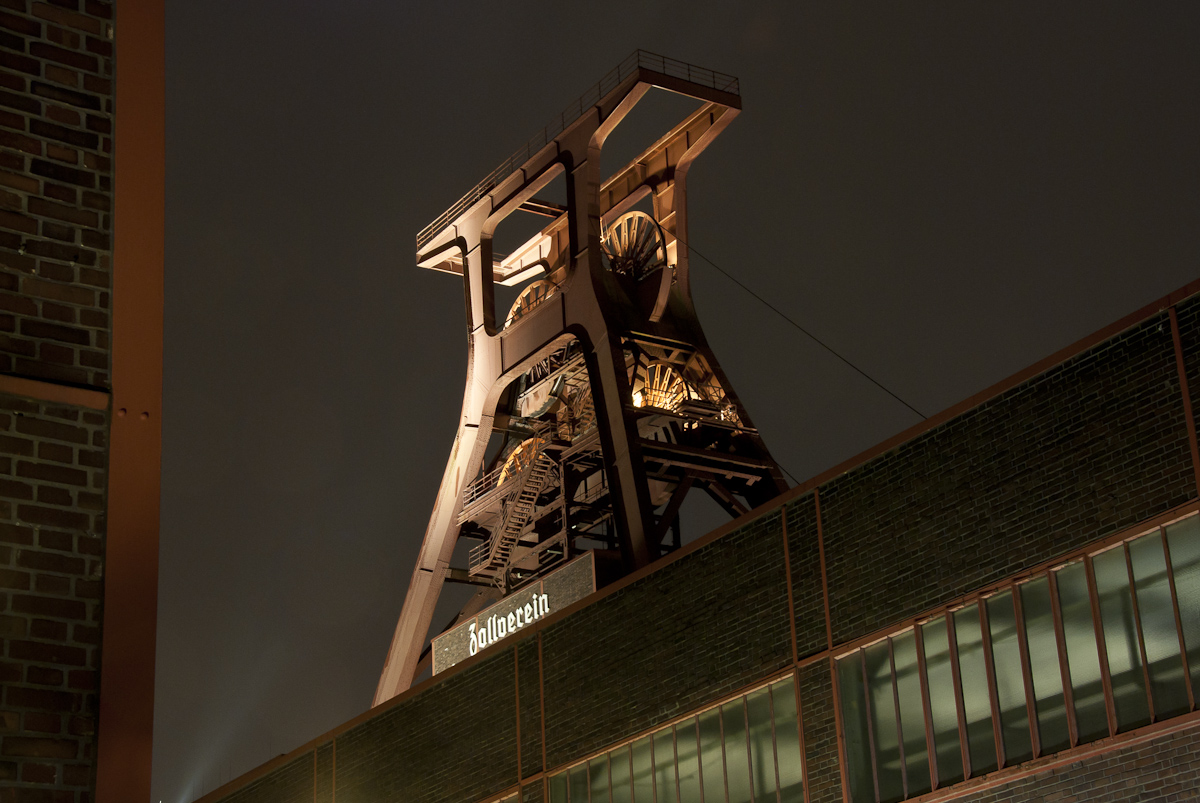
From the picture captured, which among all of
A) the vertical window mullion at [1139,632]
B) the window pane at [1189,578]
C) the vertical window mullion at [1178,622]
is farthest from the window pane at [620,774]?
the window pane at [1189,578]

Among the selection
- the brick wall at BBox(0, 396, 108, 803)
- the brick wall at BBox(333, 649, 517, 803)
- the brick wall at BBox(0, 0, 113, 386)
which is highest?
the brick wall at BBox(333, 649, 517, 803)

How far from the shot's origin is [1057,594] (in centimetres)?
2052

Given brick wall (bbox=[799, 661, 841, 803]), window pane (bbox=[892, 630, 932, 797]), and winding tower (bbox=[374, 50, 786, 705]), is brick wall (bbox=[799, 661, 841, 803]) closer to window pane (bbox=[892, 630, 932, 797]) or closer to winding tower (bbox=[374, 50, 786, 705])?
window pane (bbox=[892, 630, 932, 797])

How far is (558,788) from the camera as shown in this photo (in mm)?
29562

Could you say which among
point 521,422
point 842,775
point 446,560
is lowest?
point 842,775

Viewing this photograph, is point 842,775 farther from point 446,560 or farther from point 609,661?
point 446,560

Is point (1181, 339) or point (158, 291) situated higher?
point (1181, 339)

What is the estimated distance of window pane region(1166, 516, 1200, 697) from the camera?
1864cm

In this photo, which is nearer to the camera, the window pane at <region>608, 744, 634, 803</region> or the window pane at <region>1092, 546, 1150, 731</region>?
the window pane at <region>1092, 546, 1150, 731</region>

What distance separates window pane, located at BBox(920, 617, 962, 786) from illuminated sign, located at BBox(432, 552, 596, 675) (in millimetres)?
12037

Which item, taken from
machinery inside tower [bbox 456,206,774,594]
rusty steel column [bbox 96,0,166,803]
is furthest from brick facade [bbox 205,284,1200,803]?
rusty steel column [bbox 96,0,166,803]

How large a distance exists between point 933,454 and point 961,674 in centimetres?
341

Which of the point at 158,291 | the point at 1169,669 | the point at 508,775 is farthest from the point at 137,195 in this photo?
the point at 508,775

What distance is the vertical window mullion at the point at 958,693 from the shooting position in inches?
844
